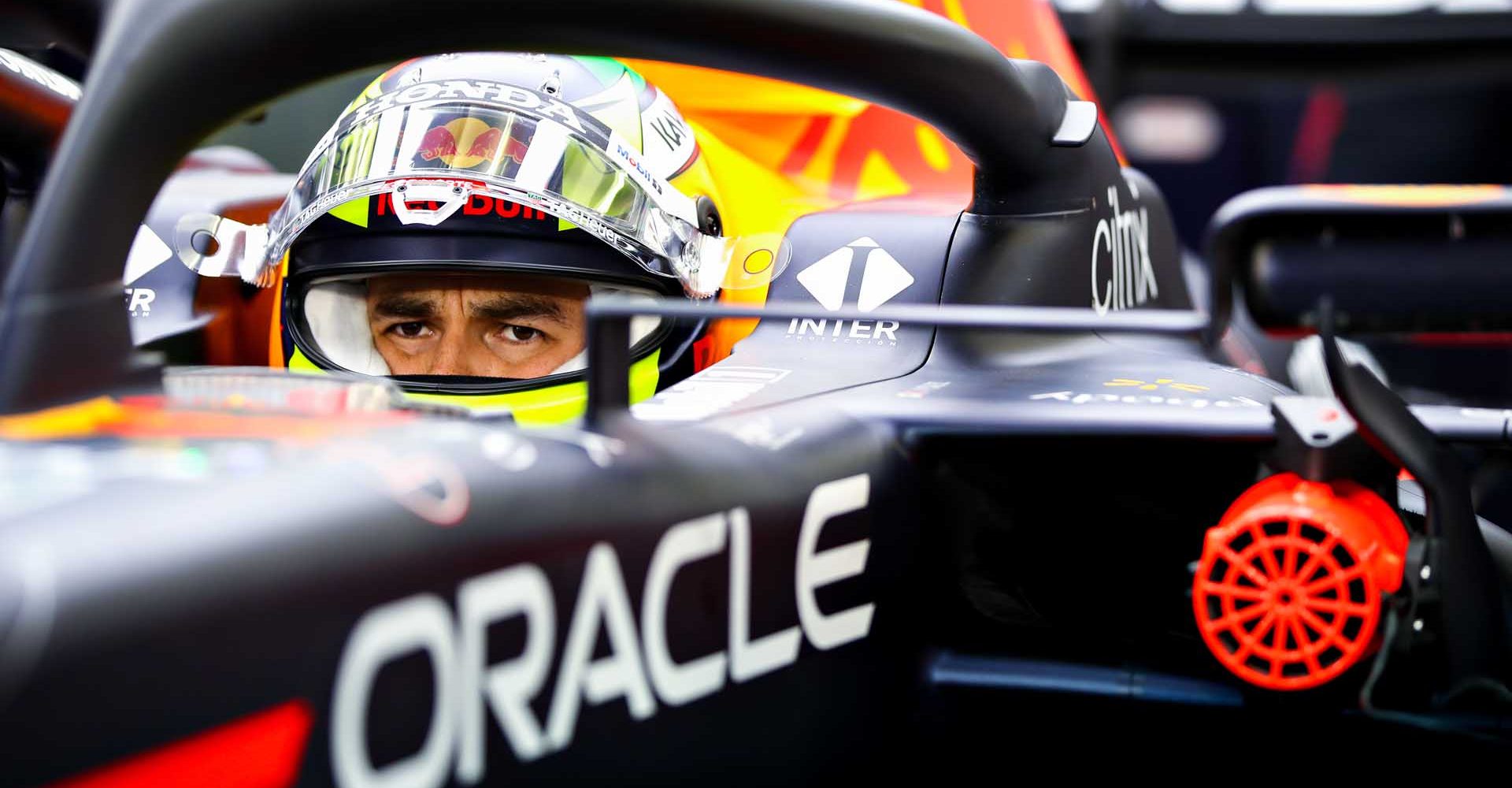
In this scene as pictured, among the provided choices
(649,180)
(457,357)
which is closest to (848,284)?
(649,180)

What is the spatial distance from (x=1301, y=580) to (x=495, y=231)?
3.15 feet

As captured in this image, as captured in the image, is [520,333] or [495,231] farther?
[520,333]

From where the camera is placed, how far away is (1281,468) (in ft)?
3.71

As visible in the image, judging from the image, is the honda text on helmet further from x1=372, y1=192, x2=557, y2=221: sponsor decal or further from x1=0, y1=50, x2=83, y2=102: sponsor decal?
x1=0, y1=50, x2=83, y2=102: sponsor decal

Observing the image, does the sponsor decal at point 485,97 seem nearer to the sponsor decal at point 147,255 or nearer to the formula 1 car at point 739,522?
the formula 1 car at point 739,522

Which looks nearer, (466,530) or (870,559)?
(466,530)

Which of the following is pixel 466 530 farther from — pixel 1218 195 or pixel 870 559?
pixel 1218 195

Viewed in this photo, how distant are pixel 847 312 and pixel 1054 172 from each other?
634mm

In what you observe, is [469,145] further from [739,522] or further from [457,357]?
[739,522]

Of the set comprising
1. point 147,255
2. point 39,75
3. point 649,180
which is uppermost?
point 39,75

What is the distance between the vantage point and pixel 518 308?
1.81 metres

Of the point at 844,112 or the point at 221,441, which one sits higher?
the point at 844,112

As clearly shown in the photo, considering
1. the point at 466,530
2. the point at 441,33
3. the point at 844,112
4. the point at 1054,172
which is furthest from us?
the point at 844,112

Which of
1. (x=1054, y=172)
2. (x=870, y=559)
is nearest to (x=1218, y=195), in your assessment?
(x=1054, y=172)
